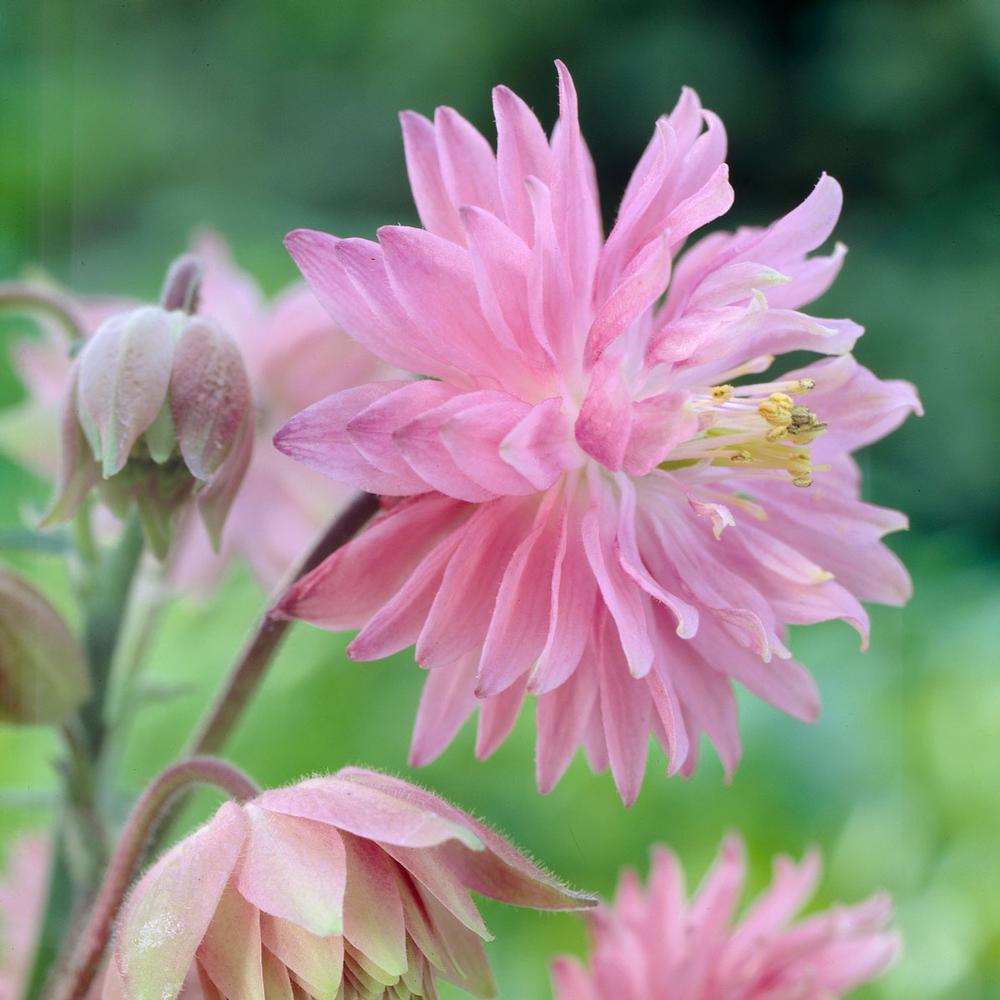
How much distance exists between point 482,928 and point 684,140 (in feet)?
0.60

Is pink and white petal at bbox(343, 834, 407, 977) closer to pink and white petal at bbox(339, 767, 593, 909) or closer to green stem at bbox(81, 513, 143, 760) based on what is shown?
pink and white petal at bbox(339, 767, 593, 909)

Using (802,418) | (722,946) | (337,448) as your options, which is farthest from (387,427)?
(722,946)

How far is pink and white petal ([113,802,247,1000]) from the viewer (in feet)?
0.80

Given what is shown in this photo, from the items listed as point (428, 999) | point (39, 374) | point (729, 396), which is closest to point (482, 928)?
point (428, 999)

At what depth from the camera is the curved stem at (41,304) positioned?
0.36 m

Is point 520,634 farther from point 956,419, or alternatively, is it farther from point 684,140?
point 956,419

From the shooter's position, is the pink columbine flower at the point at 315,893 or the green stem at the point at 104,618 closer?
the pink columbine flower at the point at 315,893

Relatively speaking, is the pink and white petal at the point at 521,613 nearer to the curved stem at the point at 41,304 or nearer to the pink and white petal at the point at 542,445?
the pink and white petal at the point at 542,445

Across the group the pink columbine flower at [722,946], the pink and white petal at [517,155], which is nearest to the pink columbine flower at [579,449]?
the pink and white petal at [517,155]

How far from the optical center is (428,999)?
0.91 feet

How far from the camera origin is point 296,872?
0.25 meters

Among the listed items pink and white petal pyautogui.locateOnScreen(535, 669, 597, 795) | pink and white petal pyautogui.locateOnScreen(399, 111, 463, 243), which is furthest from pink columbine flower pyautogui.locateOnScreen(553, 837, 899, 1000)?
pink and white petal pyautogui.locateOnScreen(399, 111, 463, 243)

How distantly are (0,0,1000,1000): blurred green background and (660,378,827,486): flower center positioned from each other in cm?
25

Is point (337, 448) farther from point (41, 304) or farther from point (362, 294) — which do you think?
point (41, 304)
